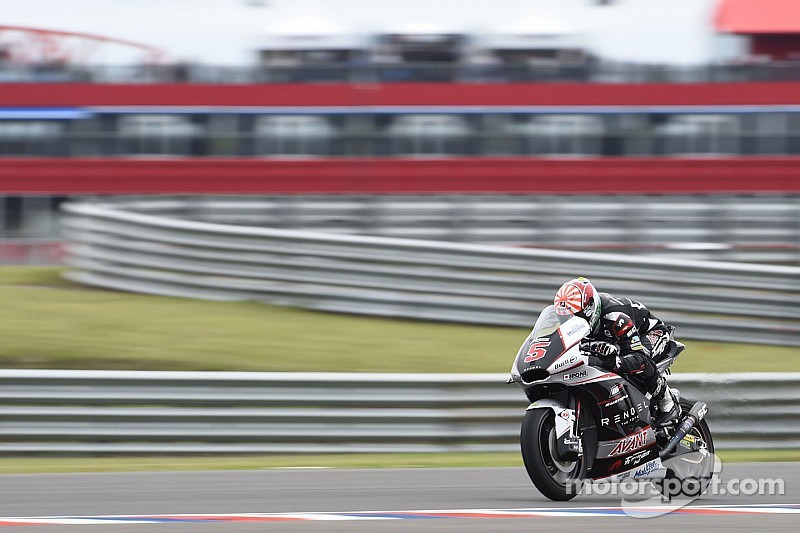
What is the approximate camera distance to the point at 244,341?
12.9 m

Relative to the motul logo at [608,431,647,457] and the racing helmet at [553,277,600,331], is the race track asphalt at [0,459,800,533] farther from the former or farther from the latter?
the racing helmet at [553,277,600,331]

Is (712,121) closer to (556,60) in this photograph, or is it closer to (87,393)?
(556,60)

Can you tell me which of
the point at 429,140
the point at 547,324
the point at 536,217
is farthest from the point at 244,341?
the point at 429,140

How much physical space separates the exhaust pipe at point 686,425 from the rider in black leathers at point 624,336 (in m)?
0.08

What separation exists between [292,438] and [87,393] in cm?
156

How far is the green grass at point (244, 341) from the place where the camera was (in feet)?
40.1

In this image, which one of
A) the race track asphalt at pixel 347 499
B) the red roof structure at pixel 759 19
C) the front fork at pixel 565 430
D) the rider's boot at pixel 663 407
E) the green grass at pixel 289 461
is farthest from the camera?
the red roof structure at pixel 759 19

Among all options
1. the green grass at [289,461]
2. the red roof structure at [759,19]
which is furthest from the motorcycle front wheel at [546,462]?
the red roof structure at [759,19]

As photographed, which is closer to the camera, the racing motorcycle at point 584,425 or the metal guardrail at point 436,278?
the racing motorcycle at point 584,425

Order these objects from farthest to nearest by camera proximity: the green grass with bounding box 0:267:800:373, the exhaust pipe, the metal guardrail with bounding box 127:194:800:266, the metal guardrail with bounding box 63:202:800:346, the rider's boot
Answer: the metal guardrail with bounding box 127:194:800:266
the metal guardrail with bounding box 63:202:800:346
the green grass with bounding box 0:267:800:373
the rider's boot
the exhaust pipe

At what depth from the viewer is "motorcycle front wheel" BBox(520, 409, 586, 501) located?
716 cm

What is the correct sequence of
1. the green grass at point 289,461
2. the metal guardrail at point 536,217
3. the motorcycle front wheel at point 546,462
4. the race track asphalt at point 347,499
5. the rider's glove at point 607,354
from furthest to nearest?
the metal guardrail at point 536,217 < the green grass at point 289,461 < the rider's glove at point 607,354 < the motorcycle front wheel at point 546,462 < the race track asphalt at point 347,499

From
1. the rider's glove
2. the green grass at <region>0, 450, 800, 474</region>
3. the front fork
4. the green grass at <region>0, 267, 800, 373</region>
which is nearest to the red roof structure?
the green grass at <region>0, 267, 800, 373</region>

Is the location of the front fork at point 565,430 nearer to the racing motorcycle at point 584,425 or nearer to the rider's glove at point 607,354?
the racing motorcycle at point 584,425
